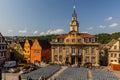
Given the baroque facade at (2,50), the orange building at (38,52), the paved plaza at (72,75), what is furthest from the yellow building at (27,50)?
the paved plaza at (72,75)

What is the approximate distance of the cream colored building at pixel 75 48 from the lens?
6175 cm

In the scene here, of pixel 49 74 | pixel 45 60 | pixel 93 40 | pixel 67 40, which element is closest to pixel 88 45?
pixel 93 40

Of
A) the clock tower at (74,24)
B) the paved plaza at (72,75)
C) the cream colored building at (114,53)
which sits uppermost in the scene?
the clock tower at (74,24)

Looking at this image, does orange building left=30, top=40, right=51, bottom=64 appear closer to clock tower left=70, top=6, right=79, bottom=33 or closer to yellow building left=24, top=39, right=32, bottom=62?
yellow building left=24, top=39, right=32, bottom=62

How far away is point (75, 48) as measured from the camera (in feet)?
206

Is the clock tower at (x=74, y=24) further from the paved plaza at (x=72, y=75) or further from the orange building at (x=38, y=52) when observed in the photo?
the paved plaza at (x=72, y=75)

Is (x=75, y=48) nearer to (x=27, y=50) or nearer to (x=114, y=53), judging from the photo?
(x=114, y=53)

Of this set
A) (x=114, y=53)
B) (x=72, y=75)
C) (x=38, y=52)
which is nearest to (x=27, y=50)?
(x=38, y=52)

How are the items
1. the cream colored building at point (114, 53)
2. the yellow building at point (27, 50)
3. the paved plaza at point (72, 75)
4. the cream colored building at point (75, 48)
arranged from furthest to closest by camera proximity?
the yellow building at point (27, 50), the cream colored building at point (114, 53), the cream colored building at point (75, 48), the paved plaza at point (72, 75)

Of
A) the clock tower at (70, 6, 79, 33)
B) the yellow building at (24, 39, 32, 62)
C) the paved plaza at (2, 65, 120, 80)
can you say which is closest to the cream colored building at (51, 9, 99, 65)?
the clock tower at (70, 6, 79, 33)

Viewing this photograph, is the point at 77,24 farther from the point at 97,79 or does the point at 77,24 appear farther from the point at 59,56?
the point at 97,79

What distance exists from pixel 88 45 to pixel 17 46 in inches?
929

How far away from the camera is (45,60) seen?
68.1m

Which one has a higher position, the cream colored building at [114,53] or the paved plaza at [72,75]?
the cream colored building at [114,53]
